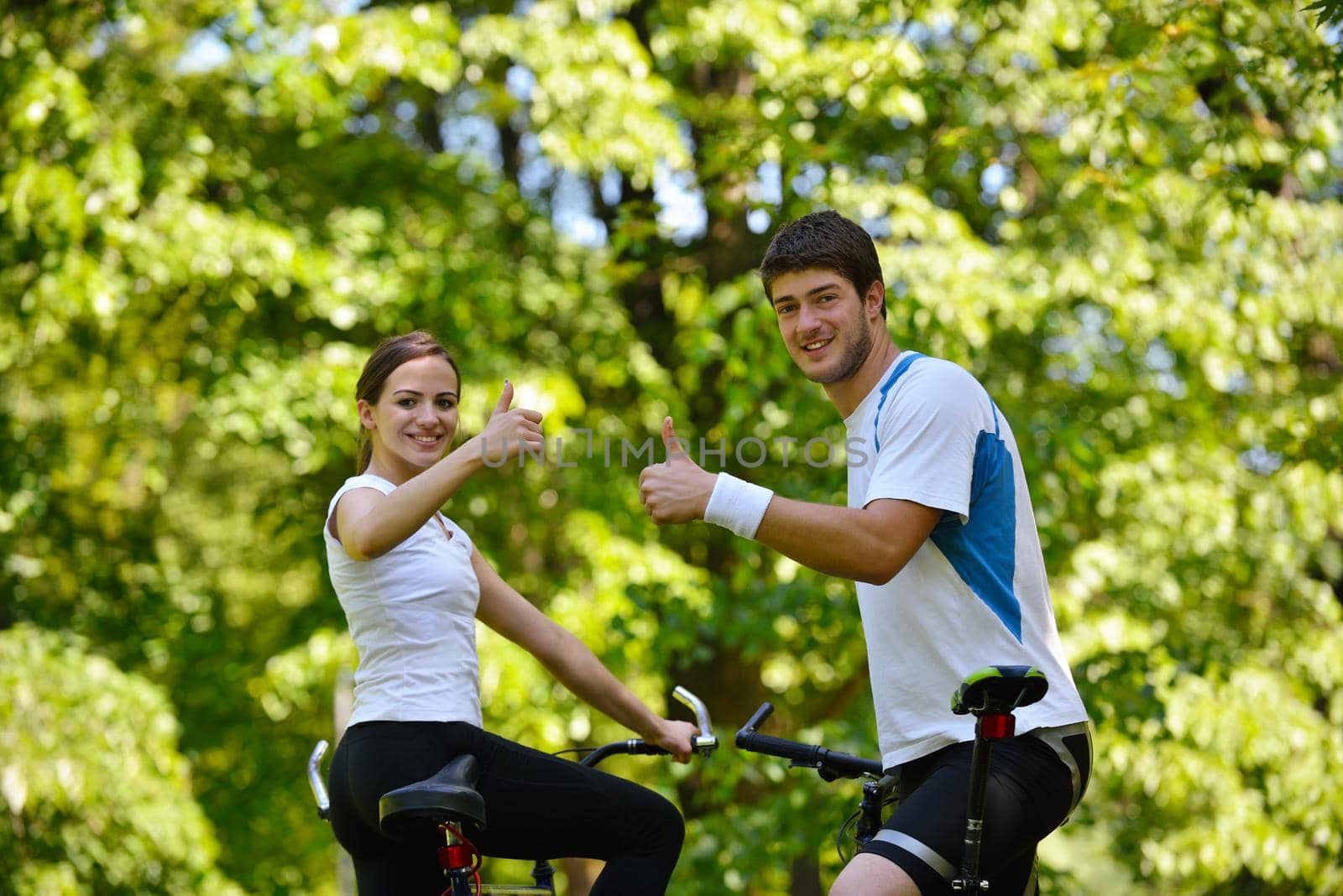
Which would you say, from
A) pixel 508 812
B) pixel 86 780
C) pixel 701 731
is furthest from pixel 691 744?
pixel 86 780

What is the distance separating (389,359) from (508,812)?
106 cm

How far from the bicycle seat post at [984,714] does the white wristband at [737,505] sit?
502 mm

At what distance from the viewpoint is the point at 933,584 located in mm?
2693

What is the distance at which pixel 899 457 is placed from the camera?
8.61ft

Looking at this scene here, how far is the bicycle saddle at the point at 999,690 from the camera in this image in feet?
7.54

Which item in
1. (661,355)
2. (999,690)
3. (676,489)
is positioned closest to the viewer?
(999,690)

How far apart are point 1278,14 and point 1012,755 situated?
415 centimetres

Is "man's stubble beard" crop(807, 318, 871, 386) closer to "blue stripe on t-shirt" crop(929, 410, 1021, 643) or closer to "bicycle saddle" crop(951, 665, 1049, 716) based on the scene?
"blue stripe on t-shirt" crop(929, 410, 1021, 643)

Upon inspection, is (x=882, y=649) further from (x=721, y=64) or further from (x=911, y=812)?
(x=721, y=64)

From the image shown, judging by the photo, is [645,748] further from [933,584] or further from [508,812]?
[933,584]

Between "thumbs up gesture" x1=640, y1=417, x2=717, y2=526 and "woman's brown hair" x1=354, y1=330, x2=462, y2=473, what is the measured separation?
63cm

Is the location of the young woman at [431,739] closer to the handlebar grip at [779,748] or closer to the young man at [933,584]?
the handlebar grip at [779,748]

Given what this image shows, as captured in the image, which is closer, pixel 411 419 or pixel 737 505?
pixel 737 505

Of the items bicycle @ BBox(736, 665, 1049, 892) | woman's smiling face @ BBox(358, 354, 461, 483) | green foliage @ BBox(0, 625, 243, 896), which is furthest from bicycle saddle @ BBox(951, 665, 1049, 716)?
green foliage @ BBox(0, 625, 243, 896)
